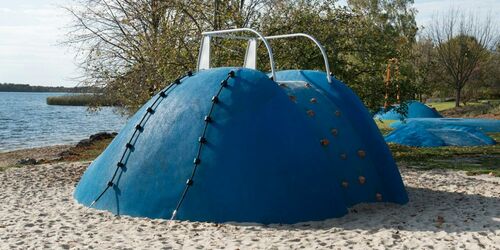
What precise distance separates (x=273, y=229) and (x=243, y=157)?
1.22 metres

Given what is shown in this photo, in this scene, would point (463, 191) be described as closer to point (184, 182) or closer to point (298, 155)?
point (298, 155)

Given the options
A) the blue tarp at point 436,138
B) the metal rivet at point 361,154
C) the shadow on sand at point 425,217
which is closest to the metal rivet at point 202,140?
the shadow on sand at point 425,217

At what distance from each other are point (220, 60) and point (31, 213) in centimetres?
745

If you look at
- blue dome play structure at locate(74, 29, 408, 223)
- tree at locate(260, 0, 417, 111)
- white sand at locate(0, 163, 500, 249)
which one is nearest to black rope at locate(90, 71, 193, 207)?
blue dome play structure at locate(74, 29, 408, 223)

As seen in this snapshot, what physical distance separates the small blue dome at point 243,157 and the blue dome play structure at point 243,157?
2 cm

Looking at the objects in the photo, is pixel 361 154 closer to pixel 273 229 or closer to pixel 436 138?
pixel 273 229

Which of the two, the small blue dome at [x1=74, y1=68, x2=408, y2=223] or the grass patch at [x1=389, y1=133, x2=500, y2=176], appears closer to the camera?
the small blue dome at [x1=74, y1=68, x2=408, y2=223]

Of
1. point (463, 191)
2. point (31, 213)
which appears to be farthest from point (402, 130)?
point (31, 213)

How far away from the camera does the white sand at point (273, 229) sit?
7430 millimetres

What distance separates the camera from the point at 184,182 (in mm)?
8875

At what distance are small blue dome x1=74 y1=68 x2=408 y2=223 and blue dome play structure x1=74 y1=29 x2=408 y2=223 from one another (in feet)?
0.05

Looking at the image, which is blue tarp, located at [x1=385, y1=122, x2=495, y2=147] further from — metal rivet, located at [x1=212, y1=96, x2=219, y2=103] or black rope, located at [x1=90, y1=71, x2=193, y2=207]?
metal rivet, located at [x1=212, y1=96, x2=219, y2=103]

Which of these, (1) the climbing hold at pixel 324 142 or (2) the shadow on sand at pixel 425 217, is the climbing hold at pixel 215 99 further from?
(2) the shadow on sand at pixel 425 217

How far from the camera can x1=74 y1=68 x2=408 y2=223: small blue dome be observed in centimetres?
873
